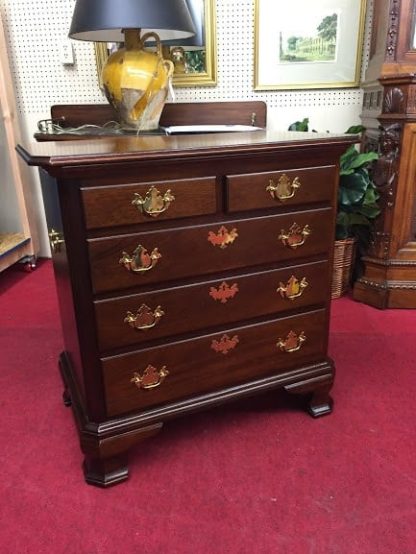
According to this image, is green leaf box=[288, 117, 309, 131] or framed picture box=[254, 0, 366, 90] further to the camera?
framed picture box=[254, 0, 366, 90]

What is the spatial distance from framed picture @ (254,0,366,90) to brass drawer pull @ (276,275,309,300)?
59.9 inches

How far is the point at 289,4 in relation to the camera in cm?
223

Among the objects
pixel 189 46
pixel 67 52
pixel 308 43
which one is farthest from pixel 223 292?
pixel 67 52

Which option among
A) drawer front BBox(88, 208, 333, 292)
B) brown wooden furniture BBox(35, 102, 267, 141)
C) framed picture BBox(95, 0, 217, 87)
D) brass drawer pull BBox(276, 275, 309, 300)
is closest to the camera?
drawer front BBox(88, 208, 333, 292)

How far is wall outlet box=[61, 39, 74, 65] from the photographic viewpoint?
7.78ft

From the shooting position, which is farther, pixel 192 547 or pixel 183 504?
pixel 183 504

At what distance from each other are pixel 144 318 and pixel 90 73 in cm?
184

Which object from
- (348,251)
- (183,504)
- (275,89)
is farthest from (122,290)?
(275,89)

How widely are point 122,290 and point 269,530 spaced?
25.0 inches

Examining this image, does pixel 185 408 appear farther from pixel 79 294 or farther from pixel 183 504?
pixel 79 294

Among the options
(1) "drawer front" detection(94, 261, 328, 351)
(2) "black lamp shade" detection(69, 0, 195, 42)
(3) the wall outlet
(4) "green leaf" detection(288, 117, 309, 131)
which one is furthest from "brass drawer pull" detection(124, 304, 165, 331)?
(3) the wall outlet

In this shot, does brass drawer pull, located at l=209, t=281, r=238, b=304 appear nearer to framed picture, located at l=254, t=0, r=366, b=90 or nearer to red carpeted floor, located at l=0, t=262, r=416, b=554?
red carpeted floor, located at l=0, t=262, r=416, b=554

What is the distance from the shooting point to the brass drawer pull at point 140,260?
1014 mm

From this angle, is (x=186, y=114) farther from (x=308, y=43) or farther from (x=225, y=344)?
(x=225, y=344)
